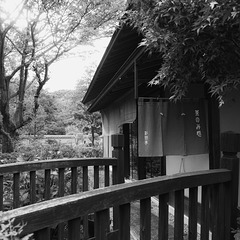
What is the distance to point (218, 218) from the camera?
2.03 metres

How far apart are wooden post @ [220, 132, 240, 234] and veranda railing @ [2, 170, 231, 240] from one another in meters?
0.04

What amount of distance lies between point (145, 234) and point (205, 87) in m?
3.39

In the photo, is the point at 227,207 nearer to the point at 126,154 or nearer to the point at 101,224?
the point at 101,224

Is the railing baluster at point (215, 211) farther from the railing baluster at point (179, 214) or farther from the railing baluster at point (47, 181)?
the railing baluster at point (47, 181)

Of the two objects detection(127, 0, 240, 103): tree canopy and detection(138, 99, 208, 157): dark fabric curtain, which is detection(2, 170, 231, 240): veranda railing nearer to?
detection(127, 0, 240, 103): tree canopy

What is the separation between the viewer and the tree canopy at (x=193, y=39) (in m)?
2.38

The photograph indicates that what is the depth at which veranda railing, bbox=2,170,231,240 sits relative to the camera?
4.15 ft

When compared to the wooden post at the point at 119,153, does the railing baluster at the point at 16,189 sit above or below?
below

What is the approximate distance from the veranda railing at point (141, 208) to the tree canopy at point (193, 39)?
0.86 metres

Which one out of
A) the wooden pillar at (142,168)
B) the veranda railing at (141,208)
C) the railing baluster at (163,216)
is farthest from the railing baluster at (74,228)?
the wooden pillar at (142,168)

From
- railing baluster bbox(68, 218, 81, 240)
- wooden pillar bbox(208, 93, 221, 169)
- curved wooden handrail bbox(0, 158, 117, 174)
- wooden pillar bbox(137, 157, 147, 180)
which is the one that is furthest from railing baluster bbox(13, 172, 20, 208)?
wooden pillar bbox(137, 157, 147, 180)

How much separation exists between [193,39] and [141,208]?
61.0 inches

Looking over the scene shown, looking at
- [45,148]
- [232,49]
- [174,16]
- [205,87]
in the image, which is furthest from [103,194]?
[45,148]

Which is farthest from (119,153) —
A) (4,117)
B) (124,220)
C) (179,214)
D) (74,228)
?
(4,117)
